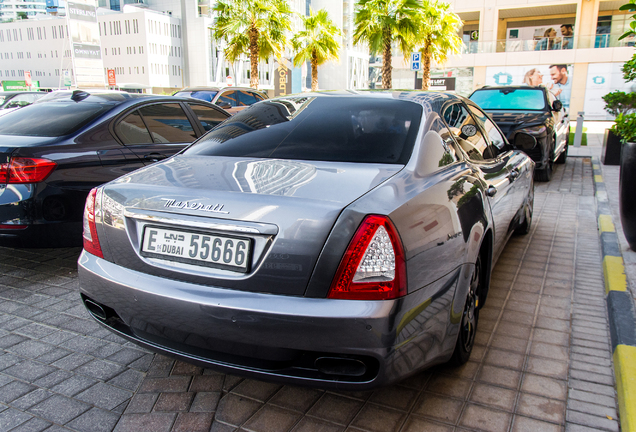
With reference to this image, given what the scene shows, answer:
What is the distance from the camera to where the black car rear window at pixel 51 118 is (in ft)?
14.2

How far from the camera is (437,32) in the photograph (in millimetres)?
23828

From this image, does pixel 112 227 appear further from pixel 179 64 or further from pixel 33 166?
pixel 179 64

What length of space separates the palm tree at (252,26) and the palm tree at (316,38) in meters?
5.06

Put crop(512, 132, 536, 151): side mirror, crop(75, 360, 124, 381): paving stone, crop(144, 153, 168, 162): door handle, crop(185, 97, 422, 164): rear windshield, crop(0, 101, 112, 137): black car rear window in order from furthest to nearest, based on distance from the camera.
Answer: crop(144, 153, 168, 162): door handle
crop(0, 101, 112, 137): black car rear window
crop(512, 132, 536, 151): side mirror
crop(75, 360, 124, 381): paving stone
crop(185, 97, 422, 164): rear windshield

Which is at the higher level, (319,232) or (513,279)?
(319,232)

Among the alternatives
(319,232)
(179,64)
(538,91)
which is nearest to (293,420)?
(319,232)

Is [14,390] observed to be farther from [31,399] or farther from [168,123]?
[168,123]

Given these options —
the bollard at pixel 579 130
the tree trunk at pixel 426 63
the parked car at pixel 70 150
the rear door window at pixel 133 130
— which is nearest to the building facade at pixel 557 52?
the tree trunk at pixel 426 63

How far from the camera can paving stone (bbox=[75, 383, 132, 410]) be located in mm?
2445

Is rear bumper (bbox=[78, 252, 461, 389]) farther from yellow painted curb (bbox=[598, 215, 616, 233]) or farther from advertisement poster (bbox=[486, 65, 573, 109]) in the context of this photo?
advertisement poster (bbox=[486, 65, 573, 109])

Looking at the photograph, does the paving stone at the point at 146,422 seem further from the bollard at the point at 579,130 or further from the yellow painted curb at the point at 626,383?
the bollard at the point at 579,130

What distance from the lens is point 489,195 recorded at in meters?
3.06

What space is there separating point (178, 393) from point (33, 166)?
2.34 meters

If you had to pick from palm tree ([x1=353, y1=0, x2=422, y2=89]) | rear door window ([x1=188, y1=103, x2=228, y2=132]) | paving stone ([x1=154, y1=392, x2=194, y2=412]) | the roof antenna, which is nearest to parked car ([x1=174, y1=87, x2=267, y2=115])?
rear door window ([x1=188, y1=103, x2=228, y2=132])
